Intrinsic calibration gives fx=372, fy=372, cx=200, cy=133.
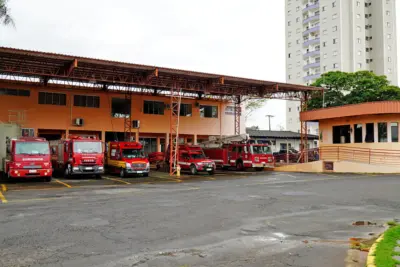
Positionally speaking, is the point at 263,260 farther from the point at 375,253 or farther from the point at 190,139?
the point at 190,139

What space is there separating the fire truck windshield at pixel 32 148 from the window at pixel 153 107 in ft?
53.5

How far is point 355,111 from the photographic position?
28.8 m

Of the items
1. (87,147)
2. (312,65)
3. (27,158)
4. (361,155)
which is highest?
(312,65)

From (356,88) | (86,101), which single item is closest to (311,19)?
(356,88)

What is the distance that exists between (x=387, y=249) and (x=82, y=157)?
19.7m

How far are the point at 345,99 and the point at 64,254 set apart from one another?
1696 inches

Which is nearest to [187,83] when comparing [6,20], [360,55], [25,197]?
[6,20]

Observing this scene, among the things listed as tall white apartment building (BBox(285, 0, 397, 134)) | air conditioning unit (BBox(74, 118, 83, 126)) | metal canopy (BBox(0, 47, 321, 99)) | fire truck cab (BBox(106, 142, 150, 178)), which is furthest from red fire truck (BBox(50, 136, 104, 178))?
tall white apartment building (BBox(285, 0, 397, 134))

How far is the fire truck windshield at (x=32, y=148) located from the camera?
20250 millimetres

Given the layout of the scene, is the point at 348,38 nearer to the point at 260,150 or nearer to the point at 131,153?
the point at 260,150

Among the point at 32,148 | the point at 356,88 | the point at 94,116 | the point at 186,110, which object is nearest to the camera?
the point at 32,148

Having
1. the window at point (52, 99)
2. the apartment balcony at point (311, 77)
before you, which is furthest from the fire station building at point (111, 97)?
the apartment balcony at point (311, 77)

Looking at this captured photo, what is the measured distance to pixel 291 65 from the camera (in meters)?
84.3

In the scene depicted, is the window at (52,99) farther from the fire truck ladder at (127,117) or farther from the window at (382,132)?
the window at (382,132)
